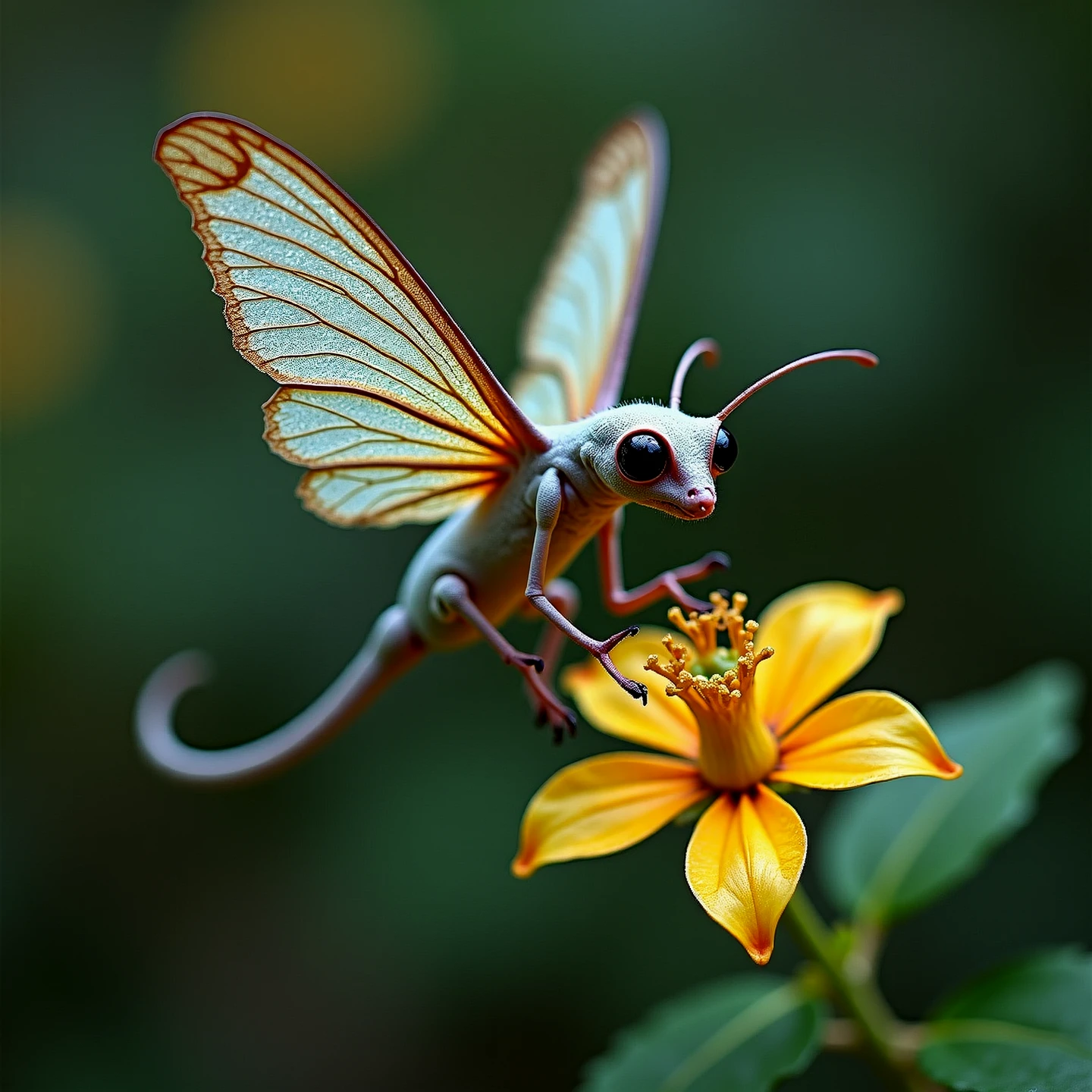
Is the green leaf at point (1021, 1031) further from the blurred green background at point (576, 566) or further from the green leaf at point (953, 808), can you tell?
the blurred green background at point (576, 566)

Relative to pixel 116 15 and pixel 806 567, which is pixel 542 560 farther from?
pixel 116 15

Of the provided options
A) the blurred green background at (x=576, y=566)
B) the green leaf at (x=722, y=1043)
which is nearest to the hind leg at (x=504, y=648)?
the green leaf at (x=722, y=1043)

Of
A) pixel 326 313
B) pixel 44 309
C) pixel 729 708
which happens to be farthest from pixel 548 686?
pixel 44 309

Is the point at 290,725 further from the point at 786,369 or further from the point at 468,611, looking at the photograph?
the point at 786,369

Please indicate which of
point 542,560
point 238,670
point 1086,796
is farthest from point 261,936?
point 542,560

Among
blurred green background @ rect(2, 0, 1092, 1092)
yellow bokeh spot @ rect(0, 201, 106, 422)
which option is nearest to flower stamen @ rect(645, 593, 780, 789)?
blurred green background @ rect(2, 0, 1092, 1092)
